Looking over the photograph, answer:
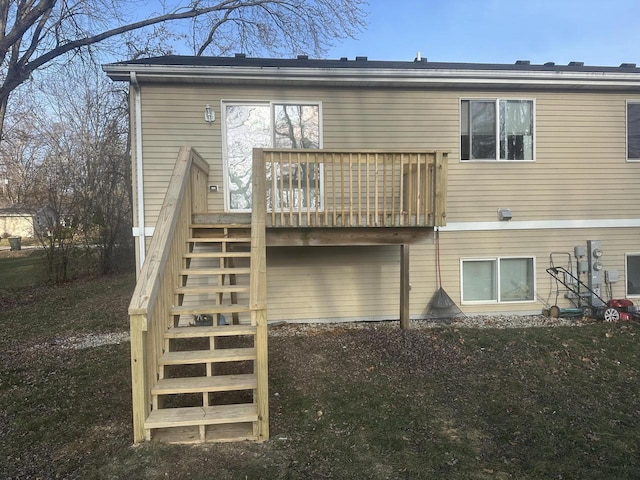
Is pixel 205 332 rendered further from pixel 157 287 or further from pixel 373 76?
pixel 373 76

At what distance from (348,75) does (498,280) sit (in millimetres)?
4582

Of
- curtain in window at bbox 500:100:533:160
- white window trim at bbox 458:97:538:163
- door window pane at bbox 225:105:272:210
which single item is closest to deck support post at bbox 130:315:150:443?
door window pane at bbox 225:105:272:210

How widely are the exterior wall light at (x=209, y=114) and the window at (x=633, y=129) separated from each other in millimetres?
7731

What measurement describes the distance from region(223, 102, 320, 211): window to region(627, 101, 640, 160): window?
597cm

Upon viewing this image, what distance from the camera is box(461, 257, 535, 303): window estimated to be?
7.56m

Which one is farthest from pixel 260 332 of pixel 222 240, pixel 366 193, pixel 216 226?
pixel 366 193

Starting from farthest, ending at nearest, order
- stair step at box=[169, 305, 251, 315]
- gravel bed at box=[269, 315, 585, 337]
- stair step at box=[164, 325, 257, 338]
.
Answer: gravel bed at box=[269, 315, 585, 337], stair step at box=[169, 305, 251, 315], stair step at box=[164, 325, 257, 338]

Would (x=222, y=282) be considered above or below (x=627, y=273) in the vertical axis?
above

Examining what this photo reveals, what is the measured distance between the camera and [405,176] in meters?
6.69

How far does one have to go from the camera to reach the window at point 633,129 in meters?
7.75

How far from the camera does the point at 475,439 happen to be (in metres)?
3.34

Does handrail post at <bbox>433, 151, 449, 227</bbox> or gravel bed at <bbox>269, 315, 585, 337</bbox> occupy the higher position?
handrail post at <bbox>433, 151, 449, 227</bbox>

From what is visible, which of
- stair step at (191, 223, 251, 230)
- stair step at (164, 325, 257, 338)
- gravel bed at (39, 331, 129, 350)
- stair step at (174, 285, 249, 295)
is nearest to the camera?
stair step at (164, 325, 257, 338)

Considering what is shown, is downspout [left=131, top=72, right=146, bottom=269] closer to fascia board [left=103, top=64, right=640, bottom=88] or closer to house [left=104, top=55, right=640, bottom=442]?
house [left=104, top=55, right=640, bottom=442]
